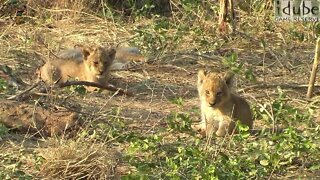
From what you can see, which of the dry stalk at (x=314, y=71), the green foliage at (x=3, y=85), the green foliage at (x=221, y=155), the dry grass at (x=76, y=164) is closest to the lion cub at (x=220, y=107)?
the green foliage at (x=221, y=155)

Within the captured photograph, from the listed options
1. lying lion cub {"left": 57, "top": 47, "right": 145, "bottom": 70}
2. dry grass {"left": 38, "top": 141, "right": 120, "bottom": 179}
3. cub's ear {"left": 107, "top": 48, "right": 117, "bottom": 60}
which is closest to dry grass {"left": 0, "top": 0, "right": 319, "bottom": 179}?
dry grass {"left": 38, "top": 141, "right": 120, "bottom": 179}

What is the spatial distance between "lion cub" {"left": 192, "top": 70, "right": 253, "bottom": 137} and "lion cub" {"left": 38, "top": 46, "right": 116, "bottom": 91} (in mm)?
2115

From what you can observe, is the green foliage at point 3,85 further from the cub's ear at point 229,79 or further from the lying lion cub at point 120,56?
the cub's ear at point 229,79

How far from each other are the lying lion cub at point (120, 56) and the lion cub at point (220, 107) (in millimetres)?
2494

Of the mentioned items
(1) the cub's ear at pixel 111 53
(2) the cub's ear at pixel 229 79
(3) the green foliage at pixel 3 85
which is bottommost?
(1) the cub's ear at pixel 111 53

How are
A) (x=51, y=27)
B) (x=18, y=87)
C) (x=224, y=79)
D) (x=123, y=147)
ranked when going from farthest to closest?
1. (x=51, y=27)
2. (x=18, y=87)
3. (x=224, y=79)
4. (x=123, y=147)

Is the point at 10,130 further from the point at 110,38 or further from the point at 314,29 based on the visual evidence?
the point at 314,29

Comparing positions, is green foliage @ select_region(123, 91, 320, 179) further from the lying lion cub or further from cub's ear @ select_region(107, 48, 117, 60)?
the lying lion cub

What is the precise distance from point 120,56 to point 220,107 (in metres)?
2.86

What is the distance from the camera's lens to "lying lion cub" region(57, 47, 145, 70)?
9900mm

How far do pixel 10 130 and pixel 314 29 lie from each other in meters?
5.45

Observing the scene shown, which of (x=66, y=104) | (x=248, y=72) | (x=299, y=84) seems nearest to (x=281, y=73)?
(x=299, y=84)

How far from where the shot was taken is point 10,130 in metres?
7.11

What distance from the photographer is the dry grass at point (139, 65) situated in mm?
6391
